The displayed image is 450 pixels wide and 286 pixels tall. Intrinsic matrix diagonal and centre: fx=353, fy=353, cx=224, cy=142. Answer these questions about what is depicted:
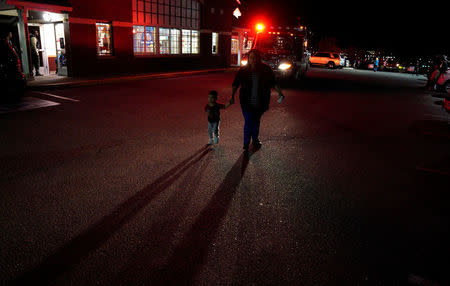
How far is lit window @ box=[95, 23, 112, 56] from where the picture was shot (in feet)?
60.5

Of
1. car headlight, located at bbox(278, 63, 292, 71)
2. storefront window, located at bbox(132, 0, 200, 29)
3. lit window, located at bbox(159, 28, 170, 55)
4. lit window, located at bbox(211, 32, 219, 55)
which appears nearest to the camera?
car headlight, located at bbox(278, 63, 292, 71)

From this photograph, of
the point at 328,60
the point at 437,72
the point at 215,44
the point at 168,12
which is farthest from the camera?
the point at 328,60

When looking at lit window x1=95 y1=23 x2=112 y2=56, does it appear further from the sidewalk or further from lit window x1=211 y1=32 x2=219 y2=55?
lit window x1=211 y1=32 x2=219 y2=55

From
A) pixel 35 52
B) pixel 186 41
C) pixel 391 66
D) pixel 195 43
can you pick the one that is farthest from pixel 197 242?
pixel 391 66

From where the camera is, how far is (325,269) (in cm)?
319

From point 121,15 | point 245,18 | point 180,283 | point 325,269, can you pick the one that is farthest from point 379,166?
point 245,18

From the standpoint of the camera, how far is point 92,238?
11.7 feet

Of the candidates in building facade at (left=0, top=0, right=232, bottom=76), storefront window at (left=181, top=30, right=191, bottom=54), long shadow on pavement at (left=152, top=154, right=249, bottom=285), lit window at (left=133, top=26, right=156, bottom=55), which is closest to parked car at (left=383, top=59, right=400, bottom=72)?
building facade at (left=0, top=0, right=232, bottom=76)

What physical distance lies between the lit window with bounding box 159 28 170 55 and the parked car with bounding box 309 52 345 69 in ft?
67.2

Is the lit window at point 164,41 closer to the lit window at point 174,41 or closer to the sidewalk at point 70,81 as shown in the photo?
the lit window at point 174,41

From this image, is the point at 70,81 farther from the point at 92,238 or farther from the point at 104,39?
the point at 92,238

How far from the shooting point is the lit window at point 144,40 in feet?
67.5

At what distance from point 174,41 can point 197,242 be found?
2140cm

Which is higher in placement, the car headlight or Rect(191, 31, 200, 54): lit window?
Rect(191, 31, 200, 54): lit window
